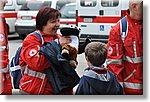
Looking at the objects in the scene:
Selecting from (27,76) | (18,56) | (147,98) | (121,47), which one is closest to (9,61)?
(18,56)

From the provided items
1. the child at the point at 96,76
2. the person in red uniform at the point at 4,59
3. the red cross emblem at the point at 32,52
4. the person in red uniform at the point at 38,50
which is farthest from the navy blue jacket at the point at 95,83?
the person in red uniform at the point at 4,59

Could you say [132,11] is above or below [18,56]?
above

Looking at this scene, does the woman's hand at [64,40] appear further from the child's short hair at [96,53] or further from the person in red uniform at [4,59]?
the person in red uniform at [4,59]

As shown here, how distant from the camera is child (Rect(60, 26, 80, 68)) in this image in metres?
2.12

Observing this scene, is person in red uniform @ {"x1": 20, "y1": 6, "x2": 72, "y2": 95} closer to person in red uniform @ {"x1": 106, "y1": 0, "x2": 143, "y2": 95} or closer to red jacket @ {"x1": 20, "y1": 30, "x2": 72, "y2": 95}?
red jacket @ {"x1": 20, "y1": 30, "x2": 72, "y2": 95}

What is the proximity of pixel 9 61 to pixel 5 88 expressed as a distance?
17 centimetres

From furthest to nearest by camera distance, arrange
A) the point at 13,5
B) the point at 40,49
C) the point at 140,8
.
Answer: the point at 13,5 → the point at 140,8 → the point at 40,49

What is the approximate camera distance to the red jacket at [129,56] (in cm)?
227

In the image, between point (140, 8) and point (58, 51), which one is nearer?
point (58, 51)

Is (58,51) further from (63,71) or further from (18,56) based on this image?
(18,56)

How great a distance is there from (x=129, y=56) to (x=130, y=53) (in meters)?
0.02

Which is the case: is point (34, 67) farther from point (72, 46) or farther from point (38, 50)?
point (72, 46)

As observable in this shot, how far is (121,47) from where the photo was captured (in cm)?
231

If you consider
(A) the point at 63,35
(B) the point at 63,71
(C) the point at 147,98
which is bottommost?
(C) the point at 147,98
